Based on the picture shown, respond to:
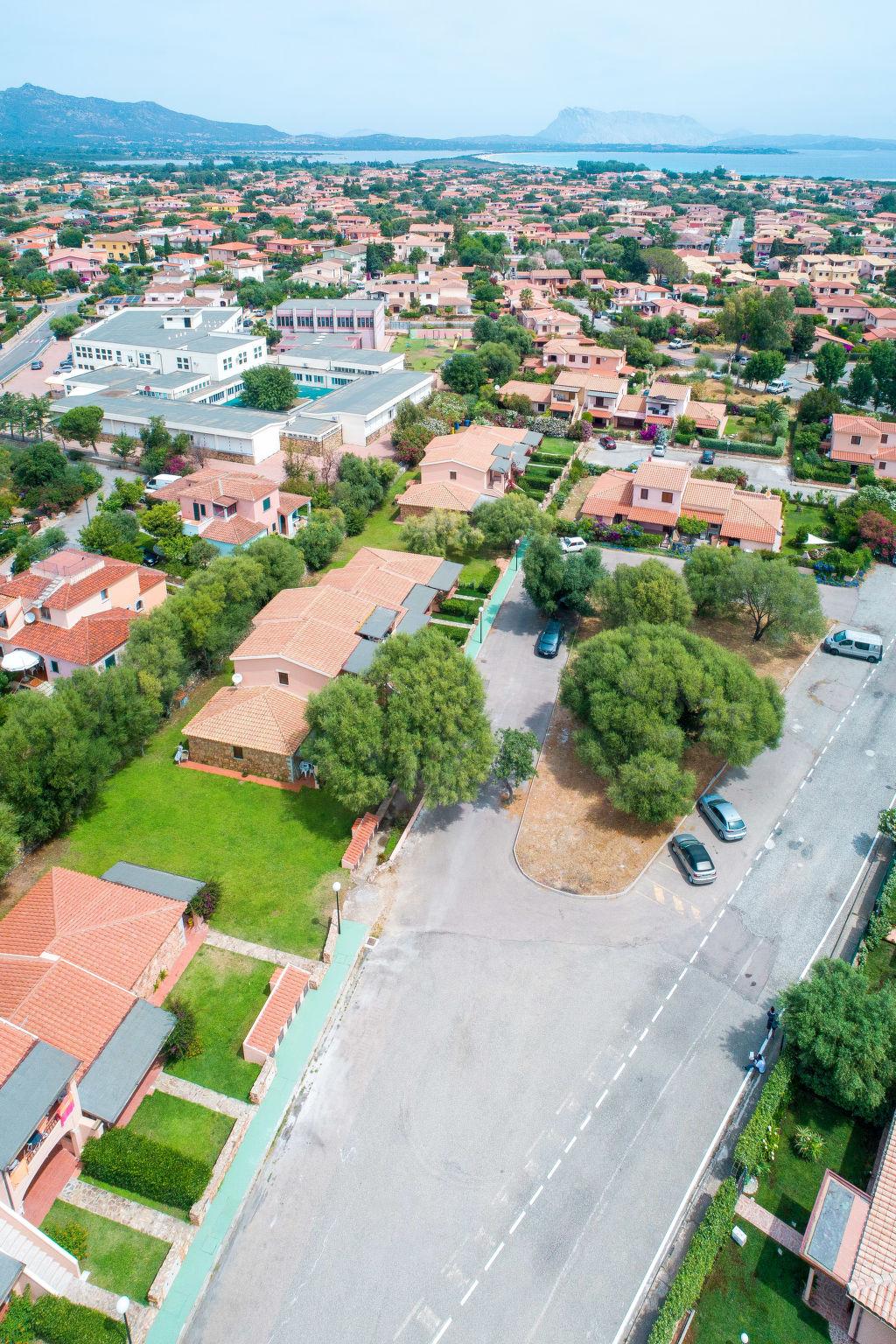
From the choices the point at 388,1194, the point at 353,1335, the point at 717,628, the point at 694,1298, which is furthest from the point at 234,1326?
the point at 717,628

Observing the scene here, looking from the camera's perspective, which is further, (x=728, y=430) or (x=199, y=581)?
(x=728, y=430)

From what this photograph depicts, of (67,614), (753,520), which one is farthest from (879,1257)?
(753,520)

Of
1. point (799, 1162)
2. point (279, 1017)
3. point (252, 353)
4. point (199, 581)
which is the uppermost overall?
point (252, 353)

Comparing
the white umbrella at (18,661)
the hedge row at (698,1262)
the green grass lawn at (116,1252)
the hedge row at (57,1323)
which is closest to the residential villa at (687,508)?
the white umbrella at (18,661)

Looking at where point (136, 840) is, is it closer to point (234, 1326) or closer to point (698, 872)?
point (234, 1326)

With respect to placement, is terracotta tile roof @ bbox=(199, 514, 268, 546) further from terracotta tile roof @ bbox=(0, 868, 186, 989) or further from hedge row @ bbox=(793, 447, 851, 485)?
hedge row @ bbox=(793, 447, 851, 485)

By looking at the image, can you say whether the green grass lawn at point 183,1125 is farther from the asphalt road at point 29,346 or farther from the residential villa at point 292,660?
the asphalt road at point 29,346
